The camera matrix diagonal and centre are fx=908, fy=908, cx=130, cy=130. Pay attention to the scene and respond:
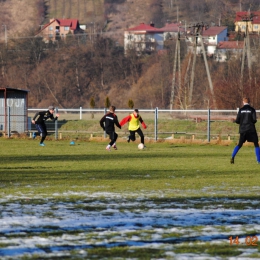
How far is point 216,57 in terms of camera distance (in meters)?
147

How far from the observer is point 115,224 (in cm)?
1037

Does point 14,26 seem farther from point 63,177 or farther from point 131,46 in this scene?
point 63,177

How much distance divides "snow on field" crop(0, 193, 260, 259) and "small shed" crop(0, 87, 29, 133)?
33423 mm

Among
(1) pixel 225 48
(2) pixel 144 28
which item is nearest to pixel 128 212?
(1) pixel 225 48


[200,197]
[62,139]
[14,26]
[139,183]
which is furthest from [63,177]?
[14,26]

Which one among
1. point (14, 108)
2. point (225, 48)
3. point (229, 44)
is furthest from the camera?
point (229, 44)

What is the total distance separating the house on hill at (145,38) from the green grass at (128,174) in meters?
126

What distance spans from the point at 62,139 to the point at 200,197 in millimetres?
27506

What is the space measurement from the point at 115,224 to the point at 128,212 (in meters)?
A: 1.11

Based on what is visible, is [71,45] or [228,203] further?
[71,45]

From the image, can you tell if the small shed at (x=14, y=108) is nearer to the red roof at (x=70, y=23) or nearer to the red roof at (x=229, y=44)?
the red roof at (x=229, y=44)

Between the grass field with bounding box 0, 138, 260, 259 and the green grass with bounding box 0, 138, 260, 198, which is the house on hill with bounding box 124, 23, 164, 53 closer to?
the green grass with bounding box 0, 138, 260, 198

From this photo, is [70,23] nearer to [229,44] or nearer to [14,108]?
[229,44]

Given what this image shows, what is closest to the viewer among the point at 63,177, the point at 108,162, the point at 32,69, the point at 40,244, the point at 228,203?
the point at 40,244
